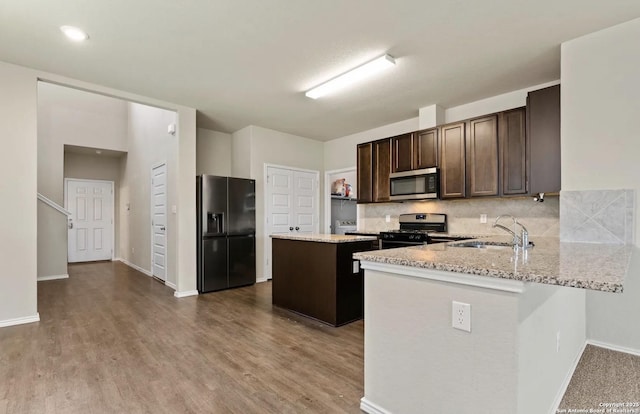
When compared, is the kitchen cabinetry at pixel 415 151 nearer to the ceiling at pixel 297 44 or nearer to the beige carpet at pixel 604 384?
the ceiling at pixel 297 44

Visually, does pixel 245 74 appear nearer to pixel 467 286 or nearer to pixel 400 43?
pixel 400 43

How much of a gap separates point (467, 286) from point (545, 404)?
2.83 feet

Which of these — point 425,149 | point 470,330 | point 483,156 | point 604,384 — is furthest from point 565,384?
point 425,149

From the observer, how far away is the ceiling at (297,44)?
237 centimetres

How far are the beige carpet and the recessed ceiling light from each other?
4.35 meters

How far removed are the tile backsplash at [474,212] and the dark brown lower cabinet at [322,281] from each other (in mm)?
1518

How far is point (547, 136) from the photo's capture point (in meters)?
3.16

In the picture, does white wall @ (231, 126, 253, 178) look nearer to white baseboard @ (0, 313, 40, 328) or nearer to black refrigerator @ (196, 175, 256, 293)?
black refrigerator @ (196, 175, 256, 293)

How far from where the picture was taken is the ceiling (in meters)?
2.37

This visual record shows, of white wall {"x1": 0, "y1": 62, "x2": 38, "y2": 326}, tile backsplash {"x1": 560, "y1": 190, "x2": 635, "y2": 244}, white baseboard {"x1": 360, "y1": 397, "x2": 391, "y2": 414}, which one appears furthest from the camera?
white wall {"x1": 0, "y1": 62, "x2": 38, "y2": 326}

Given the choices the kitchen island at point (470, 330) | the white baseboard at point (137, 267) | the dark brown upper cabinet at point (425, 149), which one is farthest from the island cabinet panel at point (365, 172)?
the white baseboard at point (137, 267)

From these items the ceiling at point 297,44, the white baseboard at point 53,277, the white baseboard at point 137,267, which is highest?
the ceiling at point 297,44

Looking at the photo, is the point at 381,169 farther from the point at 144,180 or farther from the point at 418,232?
the point at 144,180

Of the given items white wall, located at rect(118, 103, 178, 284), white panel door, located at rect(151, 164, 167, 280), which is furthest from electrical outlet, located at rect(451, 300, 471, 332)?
white panel door, located at rect(151, 164, 167, 280)
